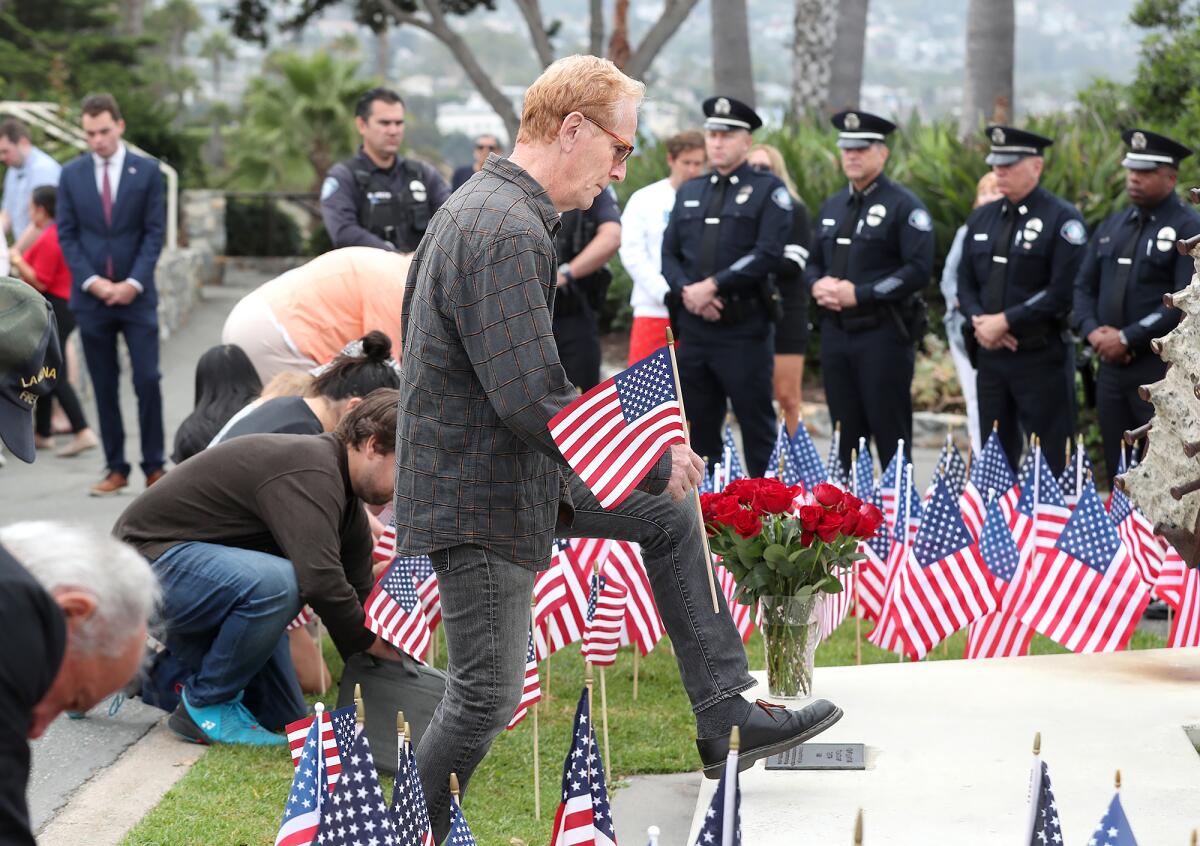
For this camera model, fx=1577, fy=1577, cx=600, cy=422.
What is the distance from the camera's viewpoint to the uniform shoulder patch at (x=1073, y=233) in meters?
8.28

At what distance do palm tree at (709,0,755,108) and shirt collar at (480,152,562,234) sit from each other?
60.1 ft

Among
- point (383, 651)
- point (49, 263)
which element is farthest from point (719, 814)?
point (49, 263)

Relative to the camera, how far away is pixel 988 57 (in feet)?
63.4

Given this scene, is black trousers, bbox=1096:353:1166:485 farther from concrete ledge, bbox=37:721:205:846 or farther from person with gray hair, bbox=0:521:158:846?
person with gray hair, bbox=0:521:158:846

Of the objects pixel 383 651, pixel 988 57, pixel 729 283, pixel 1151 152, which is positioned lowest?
pixel 383 651

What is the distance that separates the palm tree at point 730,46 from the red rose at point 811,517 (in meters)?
17.4

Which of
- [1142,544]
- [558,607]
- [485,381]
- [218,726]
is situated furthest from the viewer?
[1142,544]

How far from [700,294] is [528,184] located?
183 inches

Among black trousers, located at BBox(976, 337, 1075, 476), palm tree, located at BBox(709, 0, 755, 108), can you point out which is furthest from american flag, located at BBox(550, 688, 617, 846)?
palm tree, located at BBox(709, 0, 755, 108)

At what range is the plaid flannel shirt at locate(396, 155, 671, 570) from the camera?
11.9 feet

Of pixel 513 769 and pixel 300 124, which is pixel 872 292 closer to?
pixel 513 769

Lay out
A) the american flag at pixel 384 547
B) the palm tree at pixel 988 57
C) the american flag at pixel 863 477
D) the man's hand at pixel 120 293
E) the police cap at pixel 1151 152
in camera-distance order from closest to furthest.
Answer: the american flag at pixel 384 547 → the american flag at pixel 863 477 → the police cap at pixel 1151 152 → the man's hand at pixel 120 293 → the palm tree at pixel 988 57

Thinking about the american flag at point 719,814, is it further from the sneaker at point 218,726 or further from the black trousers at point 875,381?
the black trousers at point 875,381

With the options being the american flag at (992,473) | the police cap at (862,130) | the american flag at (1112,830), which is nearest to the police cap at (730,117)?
the police cap at (862,130)
